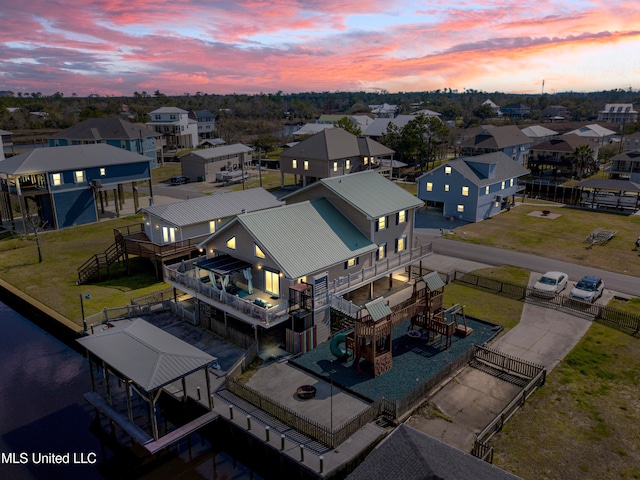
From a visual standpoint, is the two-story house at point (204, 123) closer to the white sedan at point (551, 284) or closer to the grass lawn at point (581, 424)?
the white sedan at point (551, 284)

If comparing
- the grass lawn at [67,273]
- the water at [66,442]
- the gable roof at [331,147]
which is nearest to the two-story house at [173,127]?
the gable roof at [331,147]

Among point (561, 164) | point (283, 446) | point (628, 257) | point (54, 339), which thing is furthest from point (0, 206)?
point (561, 164)

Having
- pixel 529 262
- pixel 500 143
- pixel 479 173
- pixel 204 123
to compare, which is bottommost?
pixel 529 262

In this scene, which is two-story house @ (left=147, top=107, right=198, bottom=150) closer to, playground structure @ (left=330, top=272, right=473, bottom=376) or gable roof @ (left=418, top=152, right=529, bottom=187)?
gable roof @ (left=418, top=152, right=529, bottom=187)

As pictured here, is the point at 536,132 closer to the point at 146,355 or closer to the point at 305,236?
the point at 305,236

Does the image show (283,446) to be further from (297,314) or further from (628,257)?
(628,257)

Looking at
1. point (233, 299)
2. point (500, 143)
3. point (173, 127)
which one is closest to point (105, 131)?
point (173, 127)

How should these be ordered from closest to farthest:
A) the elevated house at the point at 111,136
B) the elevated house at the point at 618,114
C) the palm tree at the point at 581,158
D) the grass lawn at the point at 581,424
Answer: the grass lawn at the point at 581,424, the palm tree at the point at 581,158, the elevated house at the point at 111,136, the elevated house at the point at 618,114
